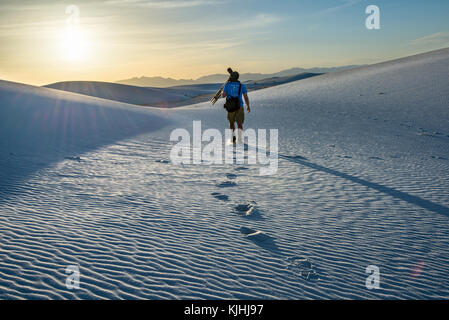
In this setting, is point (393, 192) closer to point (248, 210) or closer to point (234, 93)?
point (248, 210)

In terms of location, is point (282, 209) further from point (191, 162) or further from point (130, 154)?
point (130, 154)

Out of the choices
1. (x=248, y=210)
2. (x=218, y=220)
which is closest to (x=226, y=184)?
(x=248, y=210)

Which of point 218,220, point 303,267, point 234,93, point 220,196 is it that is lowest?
point 303,267

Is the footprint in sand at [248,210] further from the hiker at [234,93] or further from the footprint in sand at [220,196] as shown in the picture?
the hiker at [234,93]

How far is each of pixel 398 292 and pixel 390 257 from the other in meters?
0.67

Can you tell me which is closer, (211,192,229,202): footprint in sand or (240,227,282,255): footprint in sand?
(240,227,282,255): footprint in sand

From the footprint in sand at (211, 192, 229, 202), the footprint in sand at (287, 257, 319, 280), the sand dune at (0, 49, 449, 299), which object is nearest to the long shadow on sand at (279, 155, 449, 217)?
the sand dune at (0, 49, 449, 299)

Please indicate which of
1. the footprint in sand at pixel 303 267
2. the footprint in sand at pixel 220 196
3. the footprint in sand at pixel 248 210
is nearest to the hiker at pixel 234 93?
the footprint in sand at pixel 220 196

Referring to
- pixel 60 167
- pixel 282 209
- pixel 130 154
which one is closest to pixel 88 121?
pixel 130 154

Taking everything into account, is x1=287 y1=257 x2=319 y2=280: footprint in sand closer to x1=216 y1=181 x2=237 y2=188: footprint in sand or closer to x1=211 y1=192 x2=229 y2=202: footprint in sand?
x1=211 y1=192 x2=229 y2=202: footprint in sand

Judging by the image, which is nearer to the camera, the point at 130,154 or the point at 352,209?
the point at 352,209

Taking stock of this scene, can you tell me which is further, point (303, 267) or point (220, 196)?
point (220, 196)

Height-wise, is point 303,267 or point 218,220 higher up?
point 218,220

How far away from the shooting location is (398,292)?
3.03 metres
